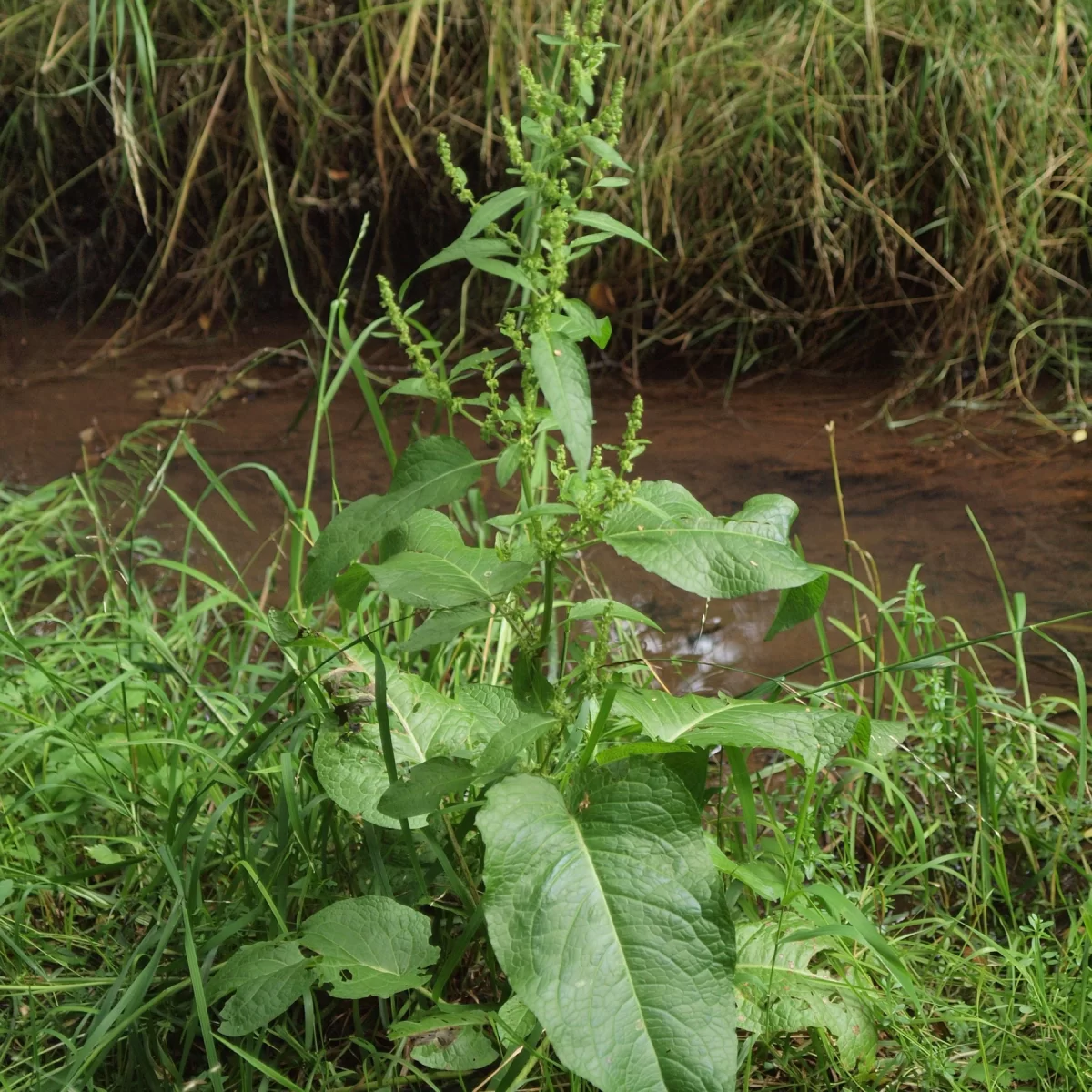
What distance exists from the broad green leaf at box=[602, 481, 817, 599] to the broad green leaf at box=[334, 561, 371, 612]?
0.34 m

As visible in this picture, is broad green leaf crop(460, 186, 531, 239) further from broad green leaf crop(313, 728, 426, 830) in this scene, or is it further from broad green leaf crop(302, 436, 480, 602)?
broad green leaf crop(313, 728, 426, 830)

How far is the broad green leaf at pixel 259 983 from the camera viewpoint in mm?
1172

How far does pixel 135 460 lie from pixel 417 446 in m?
2.09

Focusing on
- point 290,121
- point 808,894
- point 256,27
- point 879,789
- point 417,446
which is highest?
point 256,27

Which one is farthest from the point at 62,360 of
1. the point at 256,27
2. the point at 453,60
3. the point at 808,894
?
the point at 808,894

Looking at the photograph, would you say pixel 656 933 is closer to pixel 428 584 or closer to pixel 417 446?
pixel 428 584

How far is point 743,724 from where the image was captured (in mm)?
1227

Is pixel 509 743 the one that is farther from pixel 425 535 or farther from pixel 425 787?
pixel 425 535

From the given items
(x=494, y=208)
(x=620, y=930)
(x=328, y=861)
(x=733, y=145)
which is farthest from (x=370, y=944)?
(x=733, y=145)

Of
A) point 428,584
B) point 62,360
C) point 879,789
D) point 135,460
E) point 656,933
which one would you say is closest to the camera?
point 656,933

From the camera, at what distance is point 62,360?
3.72 meters

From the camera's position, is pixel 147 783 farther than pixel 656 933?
Yes

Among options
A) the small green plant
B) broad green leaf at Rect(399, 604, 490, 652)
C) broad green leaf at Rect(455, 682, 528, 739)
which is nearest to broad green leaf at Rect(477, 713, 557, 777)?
the small green plant

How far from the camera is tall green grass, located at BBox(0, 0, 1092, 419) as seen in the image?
3.08 metres
